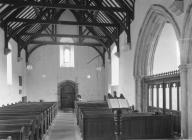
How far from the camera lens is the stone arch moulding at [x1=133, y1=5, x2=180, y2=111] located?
8147mm

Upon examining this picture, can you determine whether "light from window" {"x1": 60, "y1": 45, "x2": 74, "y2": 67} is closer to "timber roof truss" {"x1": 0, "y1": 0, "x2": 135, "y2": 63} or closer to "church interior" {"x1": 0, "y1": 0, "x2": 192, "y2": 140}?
"church interior" {"x1": 0, "y1": 0, "x2": 192, "y2": 140}

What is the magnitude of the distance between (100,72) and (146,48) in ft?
27.2

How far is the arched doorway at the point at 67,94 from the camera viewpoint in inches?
667

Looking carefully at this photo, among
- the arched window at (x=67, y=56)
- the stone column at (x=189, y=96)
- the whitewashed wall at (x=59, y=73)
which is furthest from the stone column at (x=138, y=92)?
the arched window at (x=67, y=56)

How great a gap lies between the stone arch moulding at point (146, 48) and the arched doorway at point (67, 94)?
7.97 metres

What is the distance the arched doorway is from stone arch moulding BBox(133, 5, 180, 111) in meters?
7.97

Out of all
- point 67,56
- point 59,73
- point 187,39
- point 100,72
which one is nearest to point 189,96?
point 187,39

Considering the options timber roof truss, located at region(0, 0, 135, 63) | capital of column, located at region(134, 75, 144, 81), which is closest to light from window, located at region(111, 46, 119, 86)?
timber roof truss, located at region(0, 0, 135, 63)

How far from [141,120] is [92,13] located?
320 inches

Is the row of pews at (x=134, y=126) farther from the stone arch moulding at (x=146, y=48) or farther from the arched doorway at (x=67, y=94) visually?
the arched doorway at (x=67, y=94)

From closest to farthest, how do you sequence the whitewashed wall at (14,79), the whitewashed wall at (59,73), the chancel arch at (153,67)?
1. the chancel arch at (153,67)
2. the whitewashed wall at (14,79)
3. the whitewashed wall at (59,73)

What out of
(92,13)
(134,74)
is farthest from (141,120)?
(92,13)

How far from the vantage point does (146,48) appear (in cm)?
916

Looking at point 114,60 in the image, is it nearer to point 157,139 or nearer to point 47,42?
point 47,42
